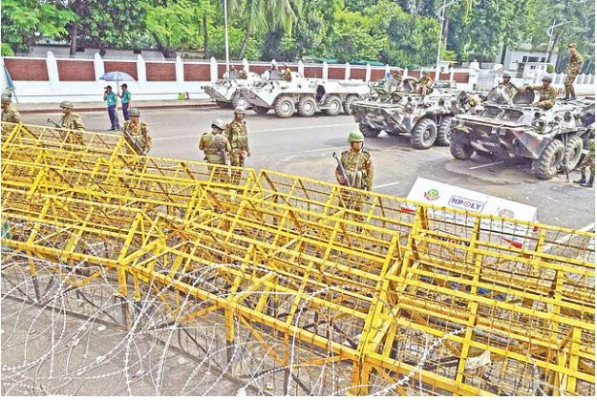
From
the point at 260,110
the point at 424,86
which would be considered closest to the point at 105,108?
the point at 260,110

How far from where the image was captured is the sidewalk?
59.8ft

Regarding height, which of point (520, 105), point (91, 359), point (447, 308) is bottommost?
point (91, 359)

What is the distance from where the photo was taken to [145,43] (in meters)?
29.2

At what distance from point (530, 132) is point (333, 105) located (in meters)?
10.4

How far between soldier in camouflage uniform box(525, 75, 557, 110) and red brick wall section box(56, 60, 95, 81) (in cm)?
1829

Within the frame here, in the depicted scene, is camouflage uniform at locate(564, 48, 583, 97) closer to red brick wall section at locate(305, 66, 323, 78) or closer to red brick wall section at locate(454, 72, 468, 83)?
red brick wall section at locate(305, 66, 323, 78)

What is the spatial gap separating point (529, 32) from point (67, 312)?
44164 mm

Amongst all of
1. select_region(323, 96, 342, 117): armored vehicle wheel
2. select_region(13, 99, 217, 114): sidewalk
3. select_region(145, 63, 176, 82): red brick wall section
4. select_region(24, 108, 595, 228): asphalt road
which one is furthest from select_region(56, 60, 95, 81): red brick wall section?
select_region(323, 96, 342, 117): armored vehicle wheel

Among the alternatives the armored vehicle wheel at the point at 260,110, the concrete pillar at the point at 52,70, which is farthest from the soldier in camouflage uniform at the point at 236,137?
the concrete pillar at the point at 52,70

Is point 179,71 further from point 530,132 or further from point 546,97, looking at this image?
point 530,132

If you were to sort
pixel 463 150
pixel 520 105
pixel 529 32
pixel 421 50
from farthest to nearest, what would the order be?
pixel 529 32 < pixel 421 50 < pixel 463 150 < pixel 520 105

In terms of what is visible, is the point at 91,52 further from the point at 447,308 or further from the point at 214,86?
the point at 447,308

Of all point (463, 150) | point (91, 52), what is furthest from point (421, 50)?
point (463, 150)

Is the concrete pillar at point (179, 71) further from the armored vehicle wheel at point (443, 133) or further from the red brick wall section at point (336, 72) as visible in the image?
the armored vehicle wheel at point (443, 133)
